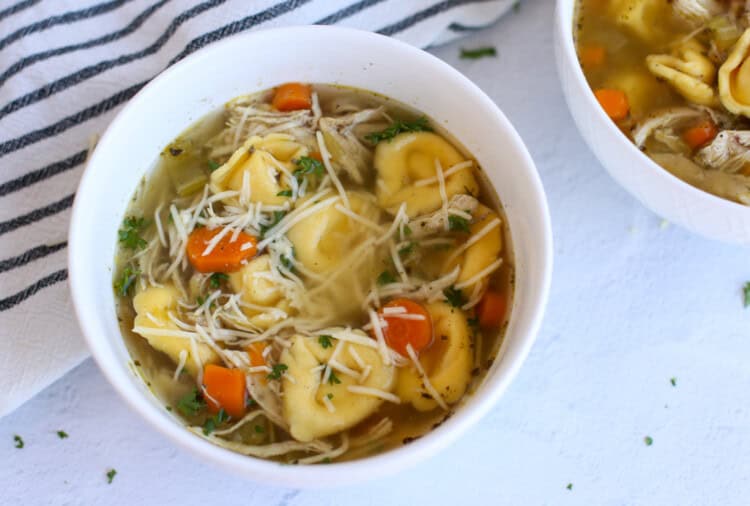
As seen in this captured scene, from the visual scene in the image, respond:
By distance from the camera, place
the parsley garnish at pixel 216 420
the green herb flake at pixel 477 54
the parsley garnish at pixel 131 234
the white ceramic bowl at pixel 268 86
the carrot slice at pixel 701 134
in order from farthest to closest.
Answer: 1. the green herb flake at pixel 477 54
2. the carrot slice at pixel 701 134
3. the parsley garnish at pixel 131 234
4. the parsley garnish at pixel 216 420
5. the white ceramic bowl at pixel 268 86

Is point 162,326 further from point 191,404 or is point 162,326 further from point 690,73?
point 690,73

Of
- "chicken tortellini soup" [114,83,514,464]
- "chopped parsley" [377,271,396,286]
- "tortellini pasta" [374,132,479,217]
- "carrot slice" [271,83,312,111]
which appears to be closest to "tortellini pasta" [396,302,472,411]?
"chicken tortellini soup" [114,83,514,464]

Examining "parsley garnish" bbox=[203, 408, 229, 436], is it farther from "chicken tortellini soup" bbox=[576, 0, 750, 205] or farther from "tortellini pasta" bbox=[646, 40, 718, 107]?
"tortellini pasta" bbox=[646, 40, 718, 107]

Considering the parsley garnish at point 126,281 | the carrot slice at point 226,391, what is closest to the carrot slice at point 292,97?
the parsley garnish at point 126,281

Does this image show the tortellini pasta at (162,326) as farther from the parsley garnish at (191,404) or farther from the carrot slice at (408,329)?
the carrot slice at (408,329)

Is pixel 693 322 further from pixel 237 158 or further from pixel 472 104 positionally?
pixel 237 158

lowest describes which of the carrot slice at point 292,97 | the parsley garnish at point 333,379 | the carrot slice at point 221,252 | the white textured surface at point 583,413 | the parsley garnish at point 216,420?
the white textured surface at point 583,413
